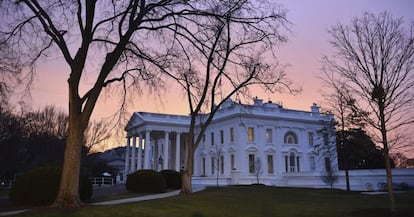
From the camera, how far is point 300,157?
5881 centimetres

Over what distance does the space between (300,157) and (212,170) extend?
1341 cm

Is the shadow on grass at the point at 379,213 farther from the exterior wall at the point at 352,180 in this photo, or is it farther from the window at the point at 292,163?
the window at the point at 292,163

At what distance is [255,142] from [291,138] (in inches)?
267

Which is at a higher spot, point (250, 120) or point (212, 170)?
point (250, 120)

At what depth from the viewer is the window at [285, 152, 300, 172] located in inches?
2274

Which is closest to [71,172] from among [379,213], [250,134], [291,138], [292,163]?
[379,213]

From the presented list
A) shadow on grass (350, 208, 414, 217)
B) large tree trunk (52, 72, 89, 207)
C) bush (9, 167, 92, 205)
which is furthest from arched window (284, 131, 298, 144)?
large tree trunk (52, 72, 89, 207)

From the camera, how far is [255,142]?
Result: 56188mm

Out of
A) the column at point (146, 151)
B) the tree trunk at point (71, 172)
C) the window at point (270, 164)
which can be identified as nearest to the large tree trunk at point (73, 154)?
the tree trunk at point (71, 172)

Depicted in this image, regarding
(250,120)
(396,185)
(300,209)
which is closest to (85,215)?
(300,209)

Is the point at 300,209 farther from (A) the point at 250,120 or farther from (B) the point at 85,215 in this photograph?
(A) the point at 250,120

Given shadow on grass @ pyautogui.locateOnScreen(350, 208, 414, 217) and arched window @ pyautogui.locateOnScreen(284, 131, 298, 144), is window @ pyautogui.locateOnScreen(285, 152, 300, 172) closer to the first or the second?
arched window @ pyautogui.locateOnScreen(284, 131, 298, 144)

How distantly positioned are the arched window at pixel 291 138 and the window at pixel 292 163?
6.52ft

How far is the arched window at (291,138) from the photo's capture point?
59.2 meters
